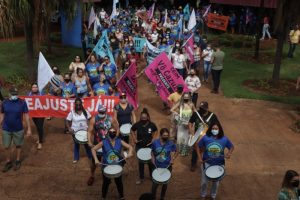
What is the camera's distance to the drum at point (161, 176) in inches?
284

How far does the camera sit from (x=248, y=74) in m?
18.3

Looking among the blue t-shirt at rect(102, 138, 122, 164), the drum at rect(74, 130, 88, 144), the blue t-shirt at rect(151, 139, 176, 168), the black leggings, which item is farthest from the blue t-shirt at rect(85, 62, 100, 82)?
the blue t-shirt at rect(151, 139, 176, 168)

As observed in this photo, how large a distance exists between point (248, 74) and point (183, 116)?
9676 mm

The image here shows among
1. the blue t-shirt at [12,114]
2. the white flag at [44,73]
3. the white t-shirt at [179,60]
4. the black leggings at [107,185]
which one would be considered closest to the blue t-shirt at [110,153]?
the black leggings at [107,185]

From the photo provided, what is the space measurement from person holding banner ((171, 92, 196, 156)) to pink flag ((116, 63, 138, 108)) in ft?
5.00

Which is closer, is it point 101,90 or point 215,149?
point 215,149

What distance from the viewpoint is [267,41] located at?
25.9 meters

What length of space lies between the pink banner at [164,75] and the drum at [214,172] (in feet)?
14.5

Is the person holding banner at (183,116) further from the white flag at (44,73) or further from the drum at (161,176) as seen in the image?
the white flag at (44,73)

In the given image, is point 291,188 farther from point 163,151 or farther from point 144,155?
point 144,155

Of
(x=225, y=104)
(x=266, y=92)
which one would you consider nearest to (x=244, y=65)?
(x=266, y=92)

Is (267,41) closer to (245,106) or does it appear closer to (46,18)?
(245,106)

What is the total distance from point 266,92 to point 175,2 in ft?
75.9

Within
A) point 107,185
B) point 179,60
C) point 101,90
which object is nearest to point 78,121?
point 107,185
